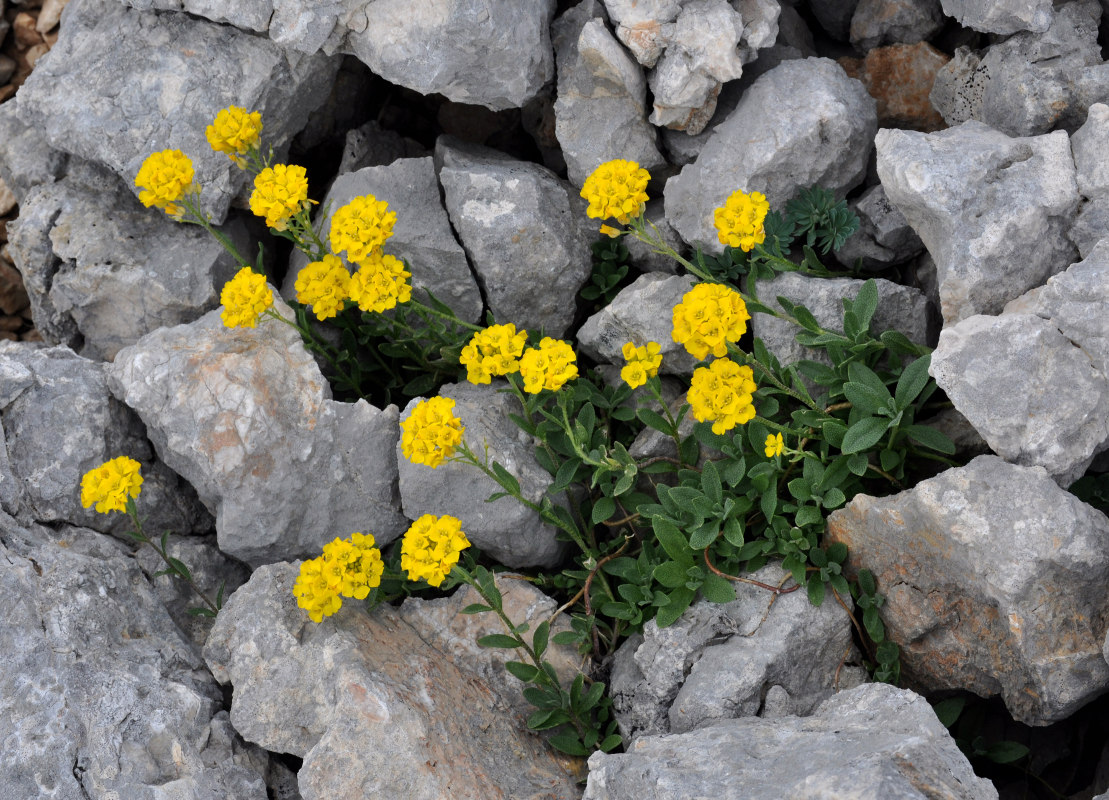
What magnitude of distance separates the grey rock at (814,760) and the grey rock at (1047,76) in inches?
113

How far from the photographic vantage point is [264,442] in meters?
4.90

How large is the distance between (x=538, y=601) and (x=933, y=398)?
2.11 meters

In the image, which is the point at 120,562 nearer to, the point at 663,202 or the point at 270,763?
the point at 270,763

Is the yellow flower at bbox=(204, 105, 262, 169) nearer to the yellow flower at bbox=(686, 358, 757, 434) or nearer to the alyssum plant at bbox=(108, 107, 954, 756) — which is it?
the alyssum plant at bbox=(108, 107, 954, 756)

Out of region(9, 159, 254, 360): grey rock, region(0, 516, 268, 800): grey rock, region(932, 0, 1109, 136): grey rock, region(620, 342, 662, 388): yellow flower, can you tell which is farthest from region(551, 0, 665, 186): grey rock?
region(0, 516, 268, 800): grey rock

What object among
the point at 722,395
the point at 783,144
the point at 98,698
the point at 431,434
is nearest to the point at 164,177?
the point at 431,434

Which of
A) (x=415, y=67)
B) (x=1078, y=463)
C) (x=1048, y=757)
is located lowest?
(x=1048, y=757)

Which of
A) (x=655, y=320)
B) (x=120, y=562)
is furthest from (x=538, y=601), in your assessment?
(x=120, y=562)

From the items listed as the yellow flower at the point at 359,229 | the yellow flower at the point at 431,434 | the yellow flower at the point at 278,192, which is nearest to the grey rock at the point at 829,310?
the yellow flower at the point at 431,434

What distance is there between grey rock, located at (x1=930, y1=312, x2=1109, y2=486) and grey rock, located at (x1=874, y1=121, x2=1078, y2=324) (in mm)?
338

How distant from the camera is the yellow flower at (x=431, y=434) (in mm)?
4285

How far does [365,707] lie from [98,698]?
1098 millimetres

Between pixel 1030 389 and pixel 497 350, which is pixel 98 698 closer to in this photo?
pixel 497 350

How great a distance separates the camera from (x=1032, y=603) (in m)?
3.95
